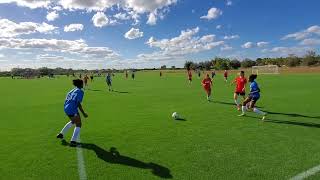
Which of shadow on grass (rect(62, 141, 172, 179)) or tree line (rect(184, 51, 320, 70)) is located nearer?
shadow on grass (rect(62, 141, 172, 179))

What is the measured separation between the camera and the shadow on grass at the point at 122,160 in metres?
6.87

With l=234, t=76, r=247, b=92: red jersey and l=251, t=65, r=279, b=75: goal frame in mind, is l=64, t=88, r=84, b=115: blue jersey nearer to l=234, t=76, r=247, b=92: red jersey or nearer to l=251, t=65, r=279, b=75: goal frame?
l=234, t=76, r=247, b=92: red jersey

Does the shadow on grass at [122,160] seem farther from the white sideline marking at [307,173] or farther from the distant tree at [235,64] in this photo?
the distant tree at [235,64]


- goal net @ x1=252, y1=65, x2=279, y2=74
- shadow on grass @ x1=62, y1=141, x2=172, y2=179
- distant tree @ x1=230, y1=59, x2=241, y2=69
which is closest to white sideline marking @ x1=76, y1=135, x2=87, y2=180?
shadow on grass @ x1=62, y1=141, x2=172, y2=179

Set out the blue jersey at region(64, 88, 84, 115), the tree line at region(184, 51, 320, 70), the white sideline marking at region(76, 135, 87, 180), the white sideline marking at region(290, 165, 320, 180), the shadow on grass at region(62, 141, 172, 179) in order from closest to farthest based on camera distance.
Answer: the white sideline marking at region(290, 165, 320, 180) < the white sideline marking at region(76, 135, 87, 180) < the shadow on grass at region(62, 141, 172, 179) < the blue jersey at region(64, 88, 84, 115) < the tree line at region(184, 51, 320, 70)

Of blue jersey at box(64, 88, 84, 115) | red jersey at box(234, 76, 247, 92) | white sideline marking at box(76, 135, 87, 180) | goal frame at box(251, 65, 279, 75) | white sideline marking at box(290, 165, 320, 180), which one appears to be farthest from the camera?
goal frame at box(251, 65, 279, 75)

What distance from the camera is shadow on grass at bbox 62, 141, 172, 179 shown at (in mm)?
6873

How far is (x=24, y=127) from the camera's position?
12586 millimetres

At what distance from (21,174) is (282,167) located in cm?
539

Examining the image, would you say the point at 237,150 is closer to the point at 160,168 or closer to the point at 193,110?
the point at 160,168

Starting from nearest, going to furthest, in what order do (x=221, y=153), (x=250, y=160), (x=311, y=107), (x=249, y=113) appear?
1. (x=250, y=160)
2. (x=221, y=153)
3. (x=249, y=113)
4. (x=311, y=107)

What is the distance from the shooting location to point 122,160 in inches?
307

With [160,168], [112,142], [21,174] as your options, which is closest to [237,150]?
[160,168]

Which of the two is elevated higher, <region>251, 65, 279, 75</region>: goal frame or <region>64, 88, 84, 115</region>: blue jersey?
<region>64, 88, 84, 115</region>: blue jersey
